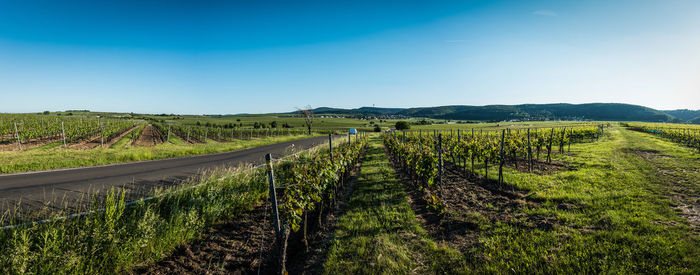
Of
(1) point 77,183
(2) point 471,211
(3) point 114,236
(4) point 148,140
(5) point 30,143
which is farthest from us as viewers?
(4) point 148,140

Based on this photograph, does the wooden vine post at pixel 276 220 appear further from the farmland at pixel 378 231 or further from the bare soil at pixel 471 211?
the bare soil at pixel 471 211

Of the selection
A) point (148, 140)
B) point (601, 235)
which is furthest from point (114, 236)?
point (148, 140)

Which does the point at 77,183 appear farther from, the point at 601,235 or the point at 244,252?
the point at 601,235

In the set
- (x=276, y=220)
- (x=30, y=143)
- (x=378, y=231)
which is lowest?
(x=378, y=231)

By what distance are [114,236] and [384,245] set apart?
189 inches

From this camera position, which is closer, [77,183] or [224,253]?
[224,253]

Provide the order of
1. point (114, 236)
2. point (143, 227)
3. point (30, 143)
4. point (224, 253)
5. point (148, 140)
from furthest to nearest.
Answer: point (148, 140)
point (30, 143)
point (224, 253)
point (143, 227)
point (114, 236)

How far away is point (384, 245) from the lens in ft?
16.4

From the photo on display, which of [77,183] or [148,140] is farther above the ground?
[148,140]

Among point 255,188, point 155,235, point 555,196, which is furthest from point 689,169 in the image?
point 155,235

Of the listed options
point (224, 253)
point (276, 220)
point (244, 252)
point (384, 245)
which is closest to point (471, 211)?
point (384, 245)

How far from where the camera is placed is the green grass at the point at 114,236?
3.56m

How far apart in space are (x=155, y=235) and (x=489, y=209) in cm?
795

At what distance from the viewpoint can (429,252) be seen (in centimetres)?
482
